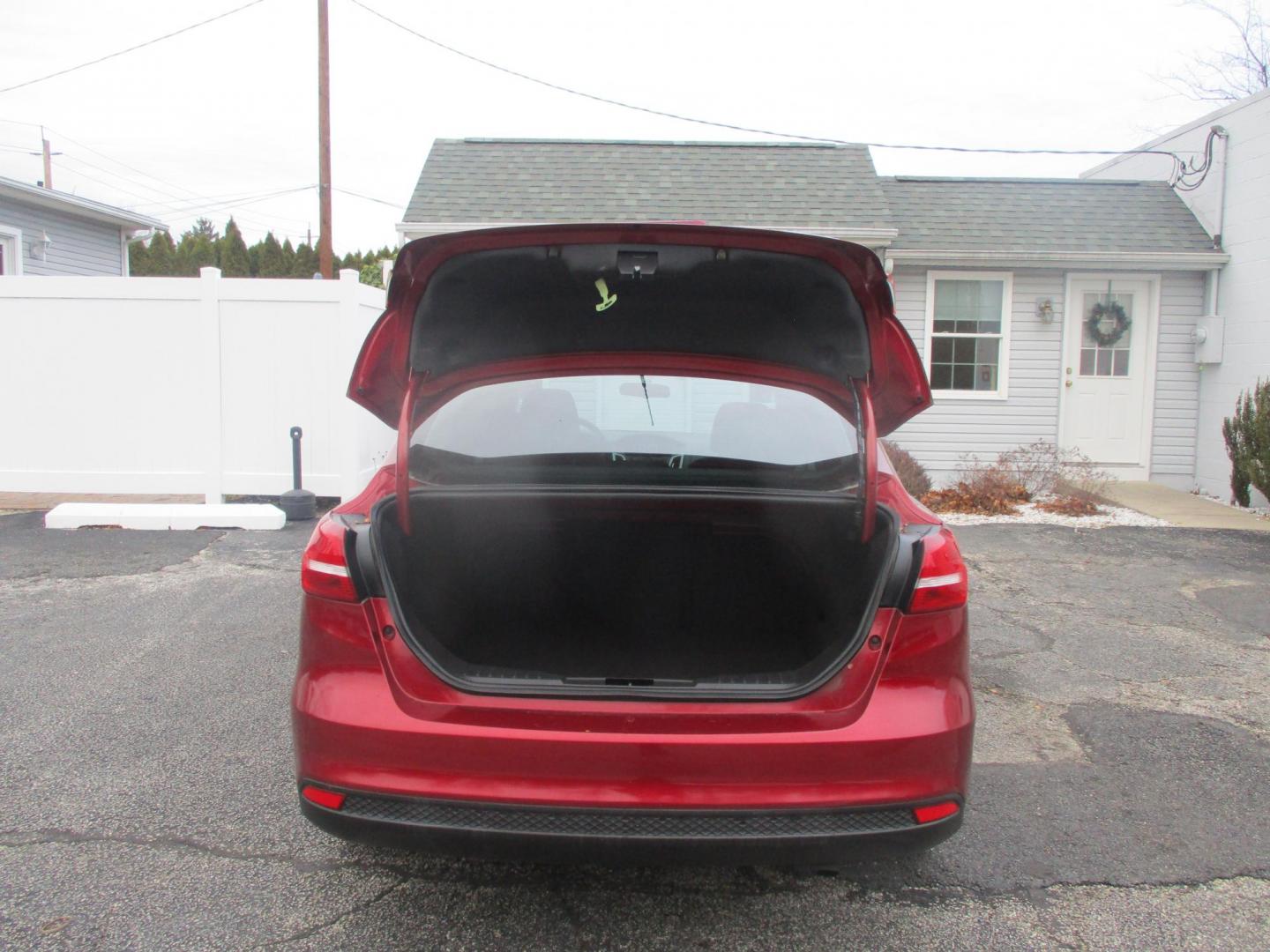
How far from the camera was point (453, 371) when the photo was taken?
2.58 m

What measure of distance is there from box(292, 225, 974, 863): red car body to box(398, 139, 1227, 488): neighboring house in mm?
8751

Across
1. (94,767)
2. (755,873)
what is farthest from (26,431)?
(755,873)

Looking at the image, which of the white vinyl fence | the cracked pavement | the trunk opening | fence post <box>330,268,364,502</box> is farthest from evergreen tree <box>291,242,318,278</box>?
the trunk opening

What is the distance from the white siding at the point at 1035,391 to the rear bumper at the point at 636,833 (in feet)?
30.0

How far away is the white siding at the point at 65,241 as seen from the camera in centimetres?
1359

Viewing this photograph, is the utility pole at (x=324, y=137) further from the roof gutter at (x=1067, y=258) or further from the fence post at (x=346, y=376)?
the roof gutter at (x=1067, y=258)

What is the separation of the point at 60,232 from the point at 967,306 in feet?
44.9

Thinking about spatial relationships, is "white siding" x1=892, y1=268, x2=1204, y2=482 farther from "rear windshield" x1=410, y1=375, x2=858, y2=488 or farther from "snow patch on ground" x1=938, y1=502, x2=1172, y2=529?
"rear windshield" x1=410, y1=375, x2=858, y2=488

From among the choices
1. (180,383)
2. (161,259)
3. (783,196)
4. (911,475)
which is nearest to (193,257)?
(161,259)

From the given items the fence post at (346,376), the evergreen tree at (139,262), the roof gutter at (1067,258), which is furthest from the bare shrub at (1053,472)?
the evergreen tree at (139,262)

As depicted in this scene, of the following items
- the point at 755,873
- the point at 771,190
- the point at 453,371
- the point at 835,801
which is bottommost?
the point at 755,873

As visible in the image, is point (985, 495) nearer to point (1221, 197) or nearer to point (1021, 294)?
point (1021, 294)

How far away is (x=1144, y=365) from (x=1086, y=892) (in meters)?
9.57

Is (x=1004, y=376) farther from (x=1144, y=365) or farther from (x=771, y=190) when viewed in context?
(x=771, y=190)
